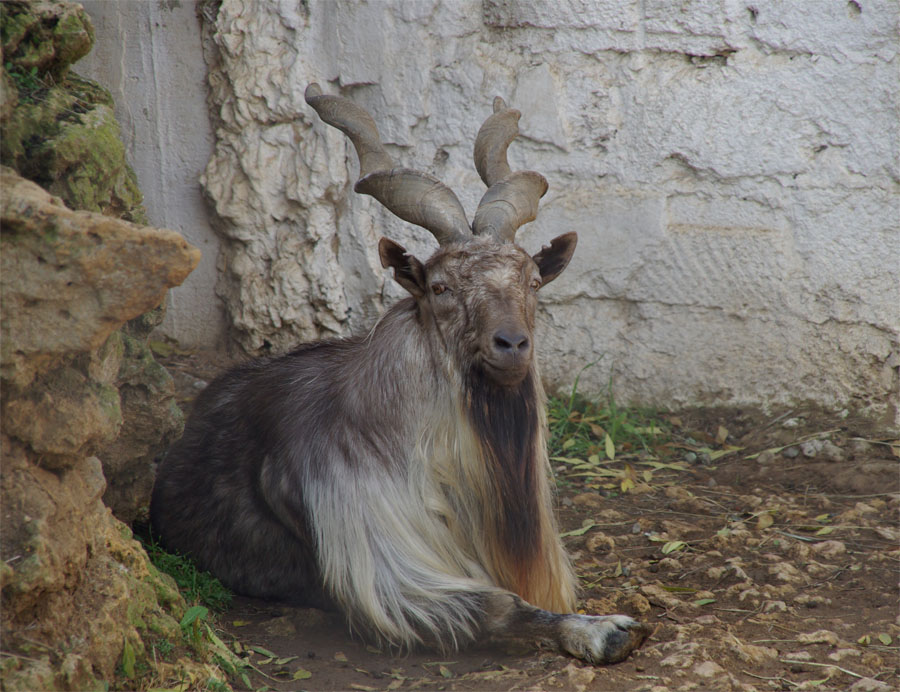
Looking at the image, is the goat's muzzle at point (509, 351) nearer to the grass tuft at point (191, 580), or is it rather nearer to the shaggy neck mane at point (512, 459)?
the shaggy neck mane at point (512, 459)

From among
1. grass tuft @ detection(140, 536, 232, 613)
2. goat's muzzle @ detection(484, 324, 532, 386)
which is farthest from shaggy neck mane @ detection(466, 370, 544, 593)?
grass tuft @ detection(140, 536, 232, 613)

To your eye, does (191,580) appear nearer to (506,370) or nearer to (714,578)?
(506,370)

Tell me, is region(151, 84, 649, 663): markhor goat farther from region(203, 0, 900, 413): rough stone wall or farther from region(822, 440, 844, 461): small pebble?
region(822, 440, 844, 461): small pebble

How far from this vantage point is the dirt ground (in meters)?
3.42

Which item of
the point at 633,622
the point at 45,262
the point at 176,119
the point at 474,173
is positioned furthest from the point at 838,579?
the point at 176,119

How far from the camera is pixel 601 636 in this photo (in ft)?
11.3

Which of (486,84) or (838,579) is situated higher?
(486,84)

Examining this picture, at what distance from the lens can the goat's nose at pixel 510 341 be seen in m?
3.52

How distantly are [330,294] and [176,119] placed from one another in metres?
1.47

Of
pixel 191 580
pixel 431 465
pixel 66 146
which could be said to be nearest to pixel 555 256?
pixel 431 465

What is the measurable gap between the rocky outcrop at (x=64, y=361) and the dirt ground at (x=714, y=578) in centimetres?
64

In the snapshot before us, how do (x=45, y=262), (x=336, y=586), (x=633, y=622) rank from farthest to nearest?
1. (x=336, y=586)
2. (x=633, y=622)
3. (x=45, y=262)

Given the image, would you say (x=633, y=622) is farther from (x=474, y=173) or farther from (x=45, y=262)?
(x=474, y=173)

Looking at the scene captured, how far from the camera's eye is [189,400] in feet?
18.9
